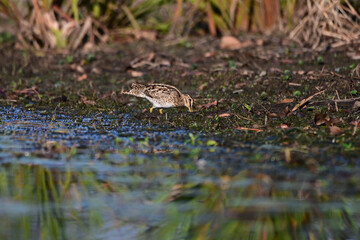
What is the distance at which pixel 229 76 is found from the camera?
1176 centimetres

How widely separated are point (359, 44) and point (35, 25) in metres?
6.88

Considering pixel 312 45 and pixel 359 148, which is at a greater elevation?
pixel 312 45

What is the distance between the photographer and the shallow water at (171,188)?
4.64 metres

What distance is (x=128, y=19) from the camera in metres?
15.8

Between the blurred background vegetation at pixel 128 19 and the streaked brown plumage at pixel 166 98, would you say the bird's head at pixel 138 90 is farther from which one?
the blurred background vegetation at pixel 128 19

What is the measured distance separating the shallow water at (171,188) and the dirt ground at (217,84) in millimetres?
843

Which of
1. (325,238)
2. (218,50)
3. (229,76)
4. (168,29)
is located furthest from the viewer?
(168,29)

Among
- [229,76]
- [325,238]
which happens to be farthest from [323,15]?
[325,238]

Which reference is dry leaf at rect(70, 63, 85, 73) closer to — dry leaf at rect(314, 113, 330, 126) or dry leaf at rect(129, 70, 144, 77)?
dry leaf at rect(129, 70, 144, 77)

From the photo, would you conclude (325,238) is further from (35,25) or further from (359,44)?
(35,25)

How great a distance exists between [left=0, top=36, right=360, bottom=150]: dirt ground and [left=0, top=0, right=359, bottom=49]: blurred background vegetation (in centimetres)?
53

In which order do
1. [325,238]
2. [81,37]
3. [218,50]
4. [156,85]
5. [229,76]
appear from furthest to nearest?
[81,37] < [218,50] < [229,76] < [156,85] < [325,238]

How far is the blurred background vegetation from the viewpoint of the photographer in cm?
1458

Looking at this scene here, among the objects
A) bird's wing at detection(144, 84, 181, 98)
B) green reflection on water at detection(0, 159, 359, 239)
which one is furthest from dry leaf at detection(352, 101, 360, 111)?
green reflection on water at detection(0, 159, 359, 239)
